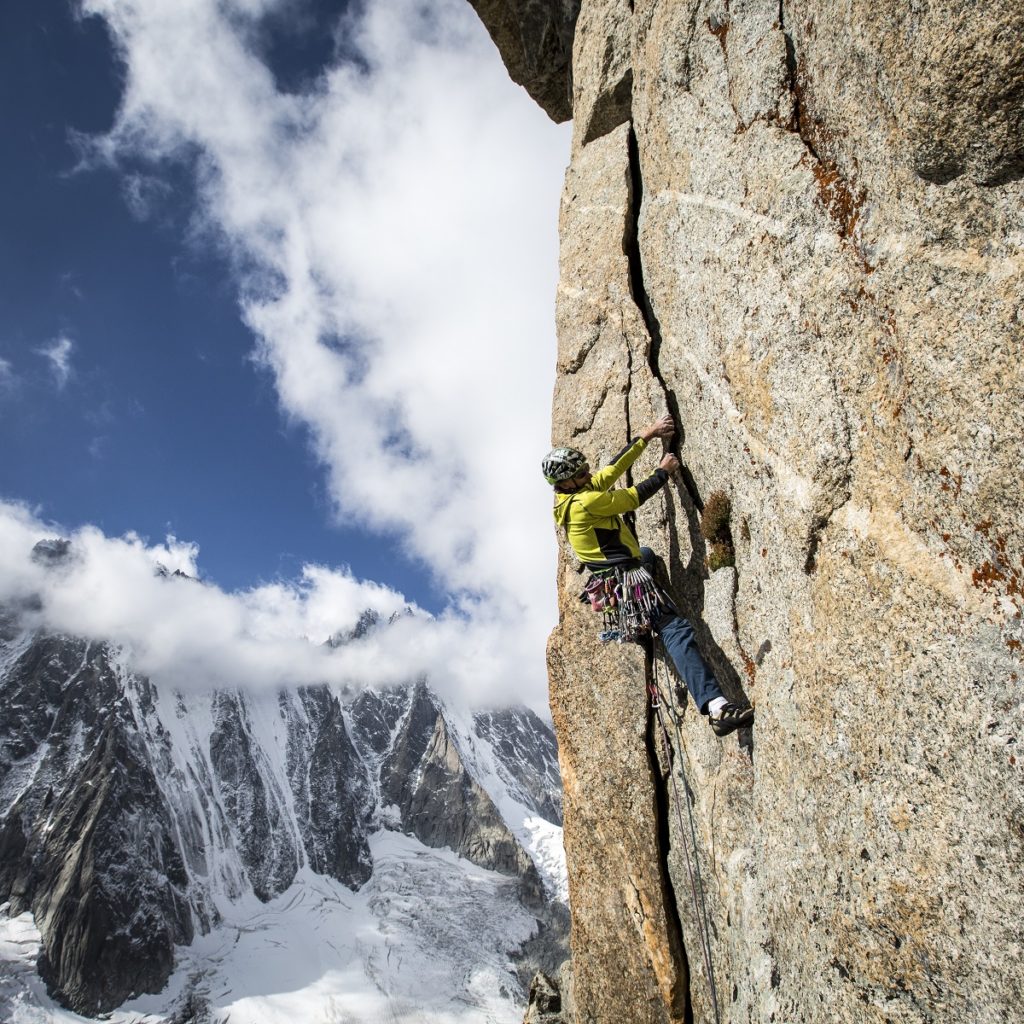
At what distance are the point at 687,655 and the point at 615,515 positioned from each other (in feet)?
6.67

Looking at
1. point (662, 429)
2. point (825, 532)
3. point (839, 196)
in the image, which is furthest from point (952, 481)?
point (662, 429)

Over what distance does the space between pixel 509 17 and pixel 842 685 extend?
1854 cm

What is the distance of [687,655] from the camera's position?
7383 millimetres

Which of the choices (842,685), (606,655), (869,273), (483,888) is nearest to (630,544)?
(606,655)

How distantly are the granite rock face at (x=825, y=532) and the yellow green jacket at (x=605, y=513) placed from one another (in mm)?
746

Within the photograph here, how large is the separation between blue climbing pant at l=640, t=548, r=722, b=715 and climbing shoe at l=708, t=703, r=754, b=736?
19 centimetres

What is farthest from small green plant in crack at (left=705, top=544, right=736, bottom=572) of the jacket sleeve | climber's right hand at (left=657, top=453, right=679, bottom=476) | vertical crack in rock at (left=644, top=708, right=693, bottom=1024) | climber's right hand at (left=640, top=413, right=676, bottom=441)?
vertical crack in rock at (left=644, top=708, right=693, bottom=1024)

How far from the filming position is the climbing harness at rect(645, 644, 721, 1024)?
7.48 metres

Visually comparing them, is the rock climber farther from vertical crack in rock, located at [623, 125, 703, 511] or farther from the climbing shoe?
the climbing shoe

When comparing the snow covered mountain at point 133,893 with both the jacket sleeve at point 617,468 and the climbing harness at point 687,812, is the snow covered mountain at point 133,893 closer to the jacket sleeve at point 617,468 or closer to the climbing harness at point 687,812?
the climbing harness at point 687,812

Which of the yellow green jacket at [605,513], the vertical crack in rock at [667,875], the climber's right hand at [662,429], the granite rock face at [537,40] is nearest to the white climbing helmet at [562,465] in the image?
the yellow green jacket at [605,513]

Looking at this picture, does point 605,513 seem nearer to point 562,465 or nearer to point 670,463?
point 562,465

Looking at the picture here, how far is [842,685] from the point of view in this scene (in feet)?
17.1

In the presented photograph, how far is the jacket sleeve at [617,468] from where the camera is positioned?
855 centimetres
